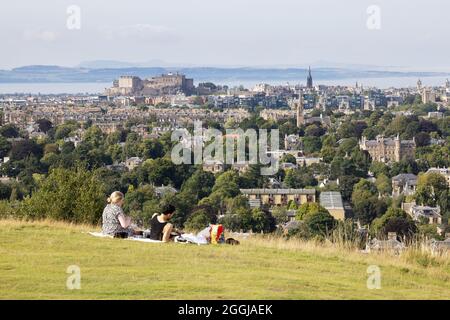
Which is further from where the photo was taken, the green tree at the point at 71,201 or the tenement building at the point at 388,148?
the tenement building at the point at 388,148

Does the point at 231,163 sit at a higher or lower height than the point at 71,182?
lower

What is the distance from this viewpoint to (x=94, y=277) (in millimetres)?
9430


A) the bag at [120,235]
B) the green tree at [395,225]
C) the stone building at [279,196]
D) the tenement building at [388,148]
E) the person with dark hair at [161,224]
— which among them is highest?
the person with dark hair at [161,224]

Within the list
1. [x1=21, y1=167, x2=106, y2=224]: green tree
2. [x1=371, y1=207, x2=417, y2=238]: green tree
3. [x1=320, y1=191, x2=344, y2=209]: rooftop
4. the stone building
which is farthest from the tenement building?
[x1=21, y1=167, x2=106, y2=224]: green tree

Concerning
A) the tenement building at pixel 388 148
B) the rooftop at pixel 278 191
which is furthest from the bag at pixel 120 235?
the tenement building at pixel 388 148

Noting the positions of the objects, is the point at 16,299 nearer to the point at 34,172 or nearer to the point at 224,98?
the point at 34,172

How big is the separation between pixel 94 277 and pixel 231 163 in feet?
186

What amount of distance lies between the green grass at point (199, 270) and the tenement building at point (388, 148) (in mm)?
69634

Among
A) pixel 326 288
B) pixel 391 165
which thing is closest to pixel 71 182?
pixel 326 288

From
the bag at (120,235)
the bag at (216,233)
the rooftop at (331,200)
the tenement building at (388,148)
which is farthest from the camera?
the tenement building at (388,148)

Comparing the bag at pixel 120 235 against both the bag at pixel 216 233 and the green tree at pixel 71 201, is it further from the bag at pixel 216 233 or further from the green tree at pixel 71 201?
the green tree at pixel 71 201

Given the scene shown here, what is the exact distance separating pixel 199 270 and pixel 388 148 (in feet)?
244

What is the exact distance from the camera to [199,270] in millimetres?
9836

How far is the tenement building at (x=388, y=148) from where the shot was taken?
81450 mm
